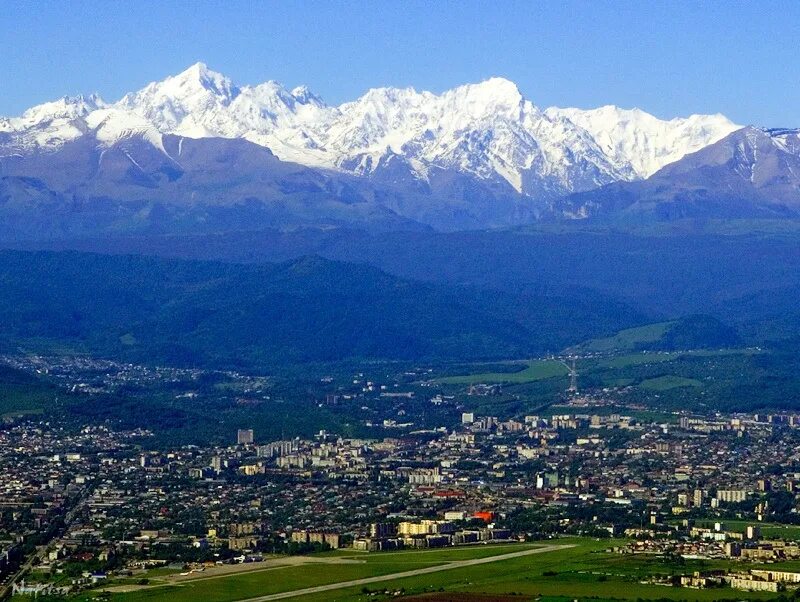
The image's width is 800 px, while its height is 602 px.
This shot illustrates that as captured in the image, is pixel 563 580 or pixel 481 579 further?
pixel 481 579

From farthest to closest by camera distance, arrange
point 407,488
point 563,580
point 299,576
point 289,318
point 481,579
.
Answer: point 289,318, point 407,488, point 481,579, point 299,576, point 563,580

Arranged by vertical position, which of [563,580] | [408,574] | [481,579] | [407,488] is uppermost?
[407,488]

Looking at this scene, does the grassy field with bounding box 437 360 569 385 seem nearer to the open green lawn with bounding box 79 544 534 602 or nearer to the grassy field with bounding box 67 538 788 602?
the open green lawn with bounding box 79 544 534 602

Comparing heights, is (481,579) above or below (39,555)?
below

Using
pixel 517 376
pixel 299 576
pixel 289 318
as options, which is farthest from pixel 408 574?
pixel 289 318

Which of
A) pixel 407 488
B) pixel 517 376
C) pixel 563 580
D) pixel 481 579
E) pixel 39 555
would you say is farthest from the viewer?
pixel 517 376

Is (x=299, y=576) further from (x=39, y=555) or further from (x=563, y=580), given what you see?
(x=39, y=555)
